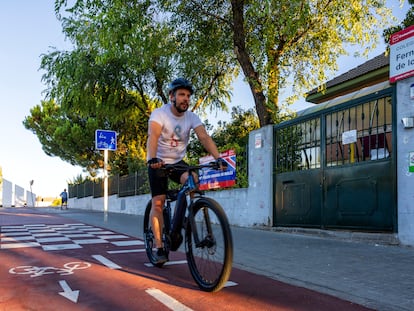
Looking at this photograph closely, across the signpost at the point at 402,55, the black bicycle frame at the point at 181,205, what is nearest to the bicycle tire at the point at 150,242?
the black bicycle frame at the point at 181,205

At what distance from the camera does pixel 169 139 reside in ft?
15.6

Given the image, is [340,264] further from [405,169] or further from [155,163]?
[155,163]

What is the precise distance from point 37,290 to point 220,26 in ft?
36.9

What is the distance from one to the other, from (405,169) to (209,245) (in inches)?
164

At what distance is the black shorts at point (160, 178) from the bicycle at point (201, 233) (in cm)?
10

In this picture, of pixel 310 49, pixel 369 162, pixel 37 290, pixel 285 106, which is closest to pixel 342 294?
pixel 37 290

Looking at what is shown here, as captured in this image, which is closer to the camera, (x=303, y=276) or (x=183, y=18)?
(x=303, y=276)

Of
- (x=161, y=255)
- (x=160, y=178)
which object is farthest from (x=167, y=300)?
(x=160, y=178)

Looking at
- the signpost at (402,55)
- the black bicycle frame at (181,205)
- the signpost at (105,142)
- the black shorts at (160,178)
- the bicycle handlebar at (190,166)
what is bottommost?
the black bicycle frame at (181,205)

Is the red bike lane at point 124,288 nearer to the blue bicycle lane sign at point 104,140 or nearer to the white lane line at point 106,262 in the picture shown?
the white lane line at point 106,262

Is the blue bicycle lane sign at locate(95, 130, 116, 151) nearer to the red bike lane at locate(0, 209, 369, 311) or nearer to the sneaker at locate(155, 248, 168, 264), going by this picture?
the red bike lane at locate(0, 209, 369, 311)

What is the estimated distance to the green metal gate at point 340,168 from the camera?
717cm

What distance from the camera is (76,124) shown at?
29.8m

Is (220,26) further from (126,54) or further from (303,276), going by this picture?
(303,276)
